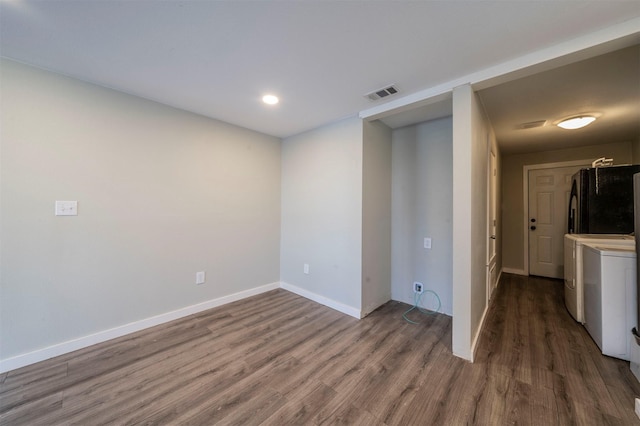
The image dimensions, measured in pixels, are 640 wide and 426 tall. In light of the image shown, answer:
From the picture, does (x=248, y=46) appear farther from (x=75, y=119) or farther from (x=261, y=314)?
(x=261, y=314)

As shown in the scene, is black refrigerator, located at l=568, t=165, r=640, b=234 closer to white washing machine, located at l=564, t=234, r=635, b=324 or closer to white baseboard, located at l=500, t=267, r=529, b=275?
white washing machine, located at l=564, t=234, r=635, b=324

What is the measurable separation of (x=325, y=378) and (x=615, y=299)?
2.53m

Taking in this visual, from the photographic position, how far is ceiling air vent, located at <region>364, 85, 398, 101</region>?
221 cm

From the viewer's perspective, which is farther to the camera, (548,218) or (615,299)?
(548,218)

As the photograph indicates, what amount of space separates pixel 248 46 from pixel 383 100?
1.39 metres

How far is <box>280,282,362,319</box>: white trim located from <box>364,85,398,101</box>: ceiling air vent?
2311 millimetres

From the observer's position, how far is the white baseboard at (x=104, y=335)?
183 cm

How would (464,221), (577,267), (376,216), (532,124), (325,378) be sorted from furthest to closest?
1. (532,124)
2. (376,216)
3. (577,267)
4. (464,221)
5. (325,378)

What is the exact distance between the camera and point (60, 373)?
179cm

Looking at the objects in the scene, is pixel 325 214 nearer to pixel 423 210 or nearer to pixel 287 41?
pixel 423 210

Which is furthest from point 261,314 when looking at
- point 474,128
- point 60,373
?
point 474,128

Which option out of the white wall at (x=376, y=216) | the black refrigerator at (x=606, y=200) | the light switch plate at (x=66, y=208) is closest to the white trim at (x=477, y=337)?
the white wall at (x=376, y=216)

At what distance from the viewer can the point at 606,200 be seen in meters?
2.85

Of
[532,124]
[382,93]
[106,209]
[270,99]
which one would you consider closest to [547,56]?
[382,93]
